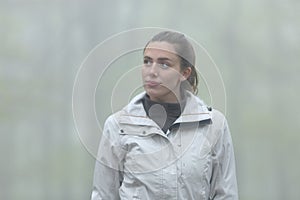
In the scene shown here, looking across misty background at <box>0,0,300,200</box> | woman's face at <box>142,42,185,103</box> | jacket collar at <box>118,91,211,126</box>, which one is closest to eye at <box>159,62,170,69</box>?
woman's face at <box>142,42,185,103</box>

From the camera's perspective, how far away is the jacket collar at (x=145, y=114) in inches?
47.8

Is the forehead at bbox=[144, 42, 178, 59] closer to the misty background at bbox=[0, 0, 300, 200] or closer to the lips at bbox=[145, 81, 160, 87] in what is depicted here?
the lips at bbox=[145, 81, 160, 87]

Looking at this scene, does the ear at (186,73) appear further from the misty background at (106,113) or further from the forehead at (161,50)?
the misty background at (106,113)

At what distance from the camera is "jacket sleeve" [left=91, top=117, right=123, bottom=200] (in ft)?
3.96

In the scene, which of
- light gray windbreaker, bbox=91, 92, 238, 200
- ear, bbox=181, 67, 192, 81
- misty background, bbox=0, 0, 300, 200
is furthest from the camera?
misty background, bbox=0, 0, 300, 200

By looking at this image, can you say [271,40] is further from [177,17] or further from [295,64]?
[177,17]

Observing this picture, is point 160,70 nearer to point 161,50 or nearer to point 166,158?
point 161,50

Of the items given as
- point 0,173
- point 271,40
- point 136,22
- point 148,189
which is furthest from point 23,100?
point 271,40

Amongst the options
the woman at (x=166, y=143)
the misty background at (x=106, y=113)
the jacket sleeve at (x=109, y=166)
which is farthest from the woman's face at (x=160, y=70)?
the misty background at (x=106, y=113)

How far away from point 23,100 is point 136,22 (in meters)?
0.48

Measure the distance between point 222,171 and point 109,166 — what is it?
0.33 m

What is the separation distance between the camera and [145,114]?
123 cm

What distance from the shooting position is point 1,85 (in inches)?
58.3

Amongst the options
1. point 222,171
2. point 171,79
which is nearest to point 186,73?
point 171,79
